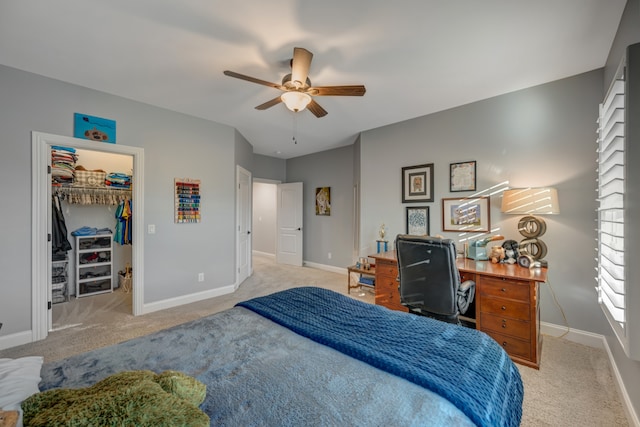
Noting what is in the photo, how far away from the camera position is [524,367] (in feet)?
7.18

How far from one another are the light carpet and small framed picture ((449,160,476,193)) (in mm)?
1789

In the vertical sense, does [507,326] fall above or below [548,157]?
below

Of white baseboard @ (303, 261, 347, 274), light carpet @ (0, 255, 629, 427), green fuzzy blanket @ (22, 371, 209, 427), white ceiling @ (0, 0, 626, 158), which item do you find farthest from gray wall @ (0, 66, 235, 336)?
green fuzzy blanket @ (22, 371, 209, 427)

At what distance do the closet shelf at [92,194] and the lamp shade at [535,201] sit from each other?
536 cm

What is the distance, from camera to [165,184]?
11.4ft

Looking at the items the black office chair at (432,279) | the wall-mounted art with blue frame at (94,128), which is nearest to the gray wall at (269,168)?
the wall-mounted art with blue frame at (94,128)

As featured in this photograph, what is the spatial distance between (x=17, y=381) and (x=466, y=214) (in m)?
3.74

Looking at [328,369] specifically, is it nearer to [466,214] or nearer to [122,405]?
[122,405]

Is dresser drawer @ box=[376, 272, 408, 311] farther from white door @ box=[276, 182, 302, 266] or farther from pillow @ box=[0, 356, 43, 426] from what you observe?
white door @ box=[276, 182, 302, 266]

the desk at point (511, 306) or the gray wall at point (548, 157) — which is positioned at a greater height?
the gray wall at point (548, 157)

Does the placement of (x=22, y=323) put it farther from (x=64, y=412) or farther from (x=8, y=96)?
(x=64, y=412)

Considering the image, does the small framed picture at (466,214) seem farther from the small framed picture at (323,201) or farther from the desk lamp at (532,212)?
the small framed picture at (323,201)

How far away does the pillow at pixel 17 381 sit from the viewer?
0.74m

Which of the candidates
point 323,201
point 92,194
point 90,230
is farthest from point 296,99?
point 90,230
